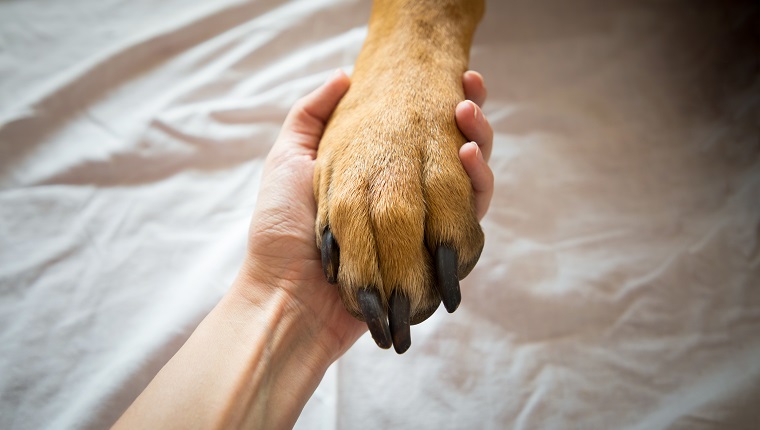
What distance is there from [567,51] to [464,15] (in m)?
0.54

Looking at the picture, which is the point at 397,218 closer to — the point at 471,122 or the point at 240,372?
the point at 471,122

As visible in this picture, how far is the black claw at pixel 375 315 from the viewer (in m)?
0.65

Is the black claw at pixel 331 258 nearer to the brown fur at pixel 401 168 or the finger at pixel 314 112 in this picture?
the brown fur at pixel 401 168

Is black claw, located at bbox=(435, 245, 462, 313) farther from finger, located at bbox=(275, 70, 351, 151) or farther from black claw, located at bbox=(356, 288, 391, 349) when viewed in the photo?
finger, located at bbox=(275, 70, 351, 151)

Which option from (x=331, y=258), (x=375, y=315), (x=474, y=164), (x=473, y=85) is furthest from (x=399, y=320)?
(x=473, y=85)

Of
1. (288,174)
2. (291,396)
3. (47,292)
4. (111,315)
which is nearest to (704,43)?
(288,174)

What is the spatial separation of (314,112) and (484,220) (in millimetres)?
502

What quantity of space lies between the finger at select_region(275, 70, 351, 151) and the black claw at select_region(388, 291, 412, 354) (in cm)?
48

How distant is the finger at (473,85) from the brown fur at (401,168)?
0.07 ft

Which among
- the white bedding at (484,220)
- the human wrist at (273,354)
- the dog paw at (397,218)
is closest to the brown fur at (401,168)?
the dog paw at (397,218)

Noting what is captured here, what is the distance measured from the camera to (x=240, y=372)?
0.82 m

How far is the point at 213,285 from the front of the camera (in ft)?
3.52

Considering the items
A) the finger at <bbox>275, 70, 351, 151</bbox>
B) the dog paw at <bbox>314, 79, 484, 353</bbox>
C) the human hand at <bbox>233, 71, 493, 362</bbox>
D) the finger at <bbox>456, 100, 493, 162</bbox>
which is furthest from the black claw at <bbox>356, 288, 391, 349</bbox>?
the finger at <bbox>275, 70, 351, 151</bbox>

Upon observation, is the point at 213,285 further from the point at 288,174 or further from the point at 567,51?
the point at 567,51
